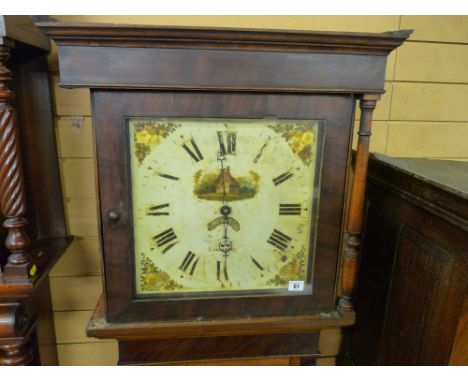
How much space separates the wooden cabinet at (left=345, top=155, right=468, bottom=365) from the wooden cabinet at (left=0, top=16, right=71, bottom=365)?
0.98 m

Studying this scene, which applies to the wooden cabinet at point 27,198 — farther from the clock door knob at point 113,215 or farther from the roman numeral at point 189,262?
the roman numeral at point 189,262

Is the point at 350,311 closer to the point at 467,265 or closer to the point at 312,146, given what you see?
the point at 467,265

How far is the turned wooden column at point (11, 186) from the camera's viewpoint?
830mm

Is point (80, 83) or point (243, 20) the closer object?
point (80, 83)

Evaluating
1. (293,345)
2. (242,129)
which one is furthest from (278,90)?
(293,345)

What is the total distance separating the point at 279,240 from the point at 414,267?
368 millimetres

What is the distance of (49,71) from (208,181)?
2.20ft

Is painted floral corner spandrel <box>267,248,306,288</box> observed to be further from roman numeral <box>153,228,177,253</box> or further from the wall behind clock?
the wall behind clock

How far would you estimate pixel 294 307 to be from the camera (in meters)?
0.94

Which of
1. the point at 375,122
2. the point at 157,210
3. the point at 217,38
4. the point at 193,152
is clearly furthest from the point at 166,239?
the point at 375,122

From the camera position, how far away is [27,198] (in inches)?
44.8

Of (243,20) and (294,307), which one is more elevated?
(243,20)

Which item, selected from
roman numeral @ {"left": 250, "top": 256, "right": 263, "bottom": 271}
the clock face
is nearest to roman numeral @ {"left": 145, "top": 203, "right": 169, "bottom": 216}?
the clock face

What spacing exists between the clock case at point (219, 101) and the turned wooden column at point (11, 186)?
0.65 ft
